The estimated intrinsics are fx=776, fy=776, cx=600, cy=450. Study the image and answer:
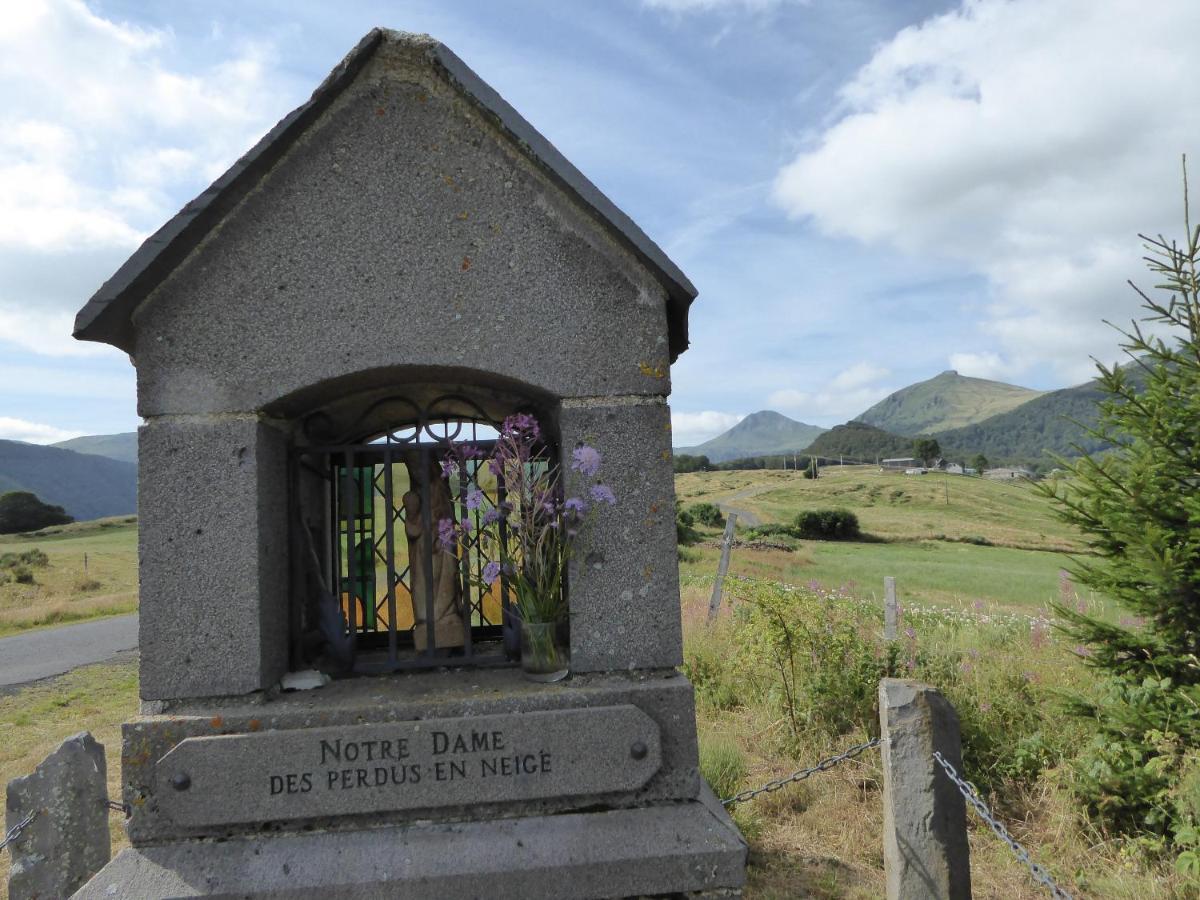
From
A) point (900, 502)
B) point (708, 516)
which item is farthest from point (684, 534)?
point (900, 502)

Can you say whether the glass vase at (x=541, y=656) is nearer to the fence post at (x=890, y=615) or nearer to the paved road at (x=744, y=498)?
the fence post at (x=890, y=615)

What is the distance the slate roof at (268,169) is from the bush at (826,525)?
36.6 metres

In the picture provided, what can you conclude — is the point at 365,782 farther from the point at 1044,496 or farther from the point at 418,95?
the point at 1044,496

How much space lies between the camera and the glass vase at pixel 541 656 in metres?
3.00

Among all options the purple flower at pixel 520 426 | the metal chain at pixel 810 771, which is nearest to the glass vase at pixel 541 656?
the purple flower at pixel 520 426

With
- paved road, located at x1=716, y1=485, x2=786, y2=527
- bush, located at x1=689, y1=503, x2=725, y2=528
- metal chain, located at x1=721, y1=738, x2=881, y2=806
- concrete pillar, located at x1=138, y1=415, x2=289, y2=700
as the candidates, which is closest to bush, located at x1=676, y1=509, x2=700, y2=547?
paved road, located at x1=716, y1=485, x2=786, y2=527

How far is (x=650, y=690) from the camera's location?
2.90 meters

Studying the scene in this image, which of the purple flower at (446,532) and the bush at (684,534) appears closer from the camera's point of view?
the purple flower at (446,532)

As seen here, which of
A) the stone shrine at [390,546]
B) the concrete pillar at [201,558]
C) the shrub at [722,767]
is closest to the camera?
the stone shrine at [390,546]

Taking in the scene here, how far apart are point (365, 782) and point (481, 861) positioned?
0.49 meters

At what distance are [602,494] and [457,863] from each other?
1354mm

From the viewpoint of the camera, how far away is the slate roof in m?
2.80

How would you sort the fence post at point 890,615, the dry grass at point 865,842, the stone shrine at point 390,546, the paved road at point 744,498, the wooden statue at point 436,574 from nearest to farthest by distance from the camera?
the stone shrine at point 390,546 → the wooden statue at point 436,574 → the dry grass at point 865,842 → the fence post at point 890,615 → the paved road at point 744,498

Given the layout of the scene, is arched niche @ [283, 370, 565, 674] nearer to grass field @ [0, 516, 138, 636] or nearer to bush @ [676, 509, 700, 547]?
grass field @ [0, 516, 138, 636]
